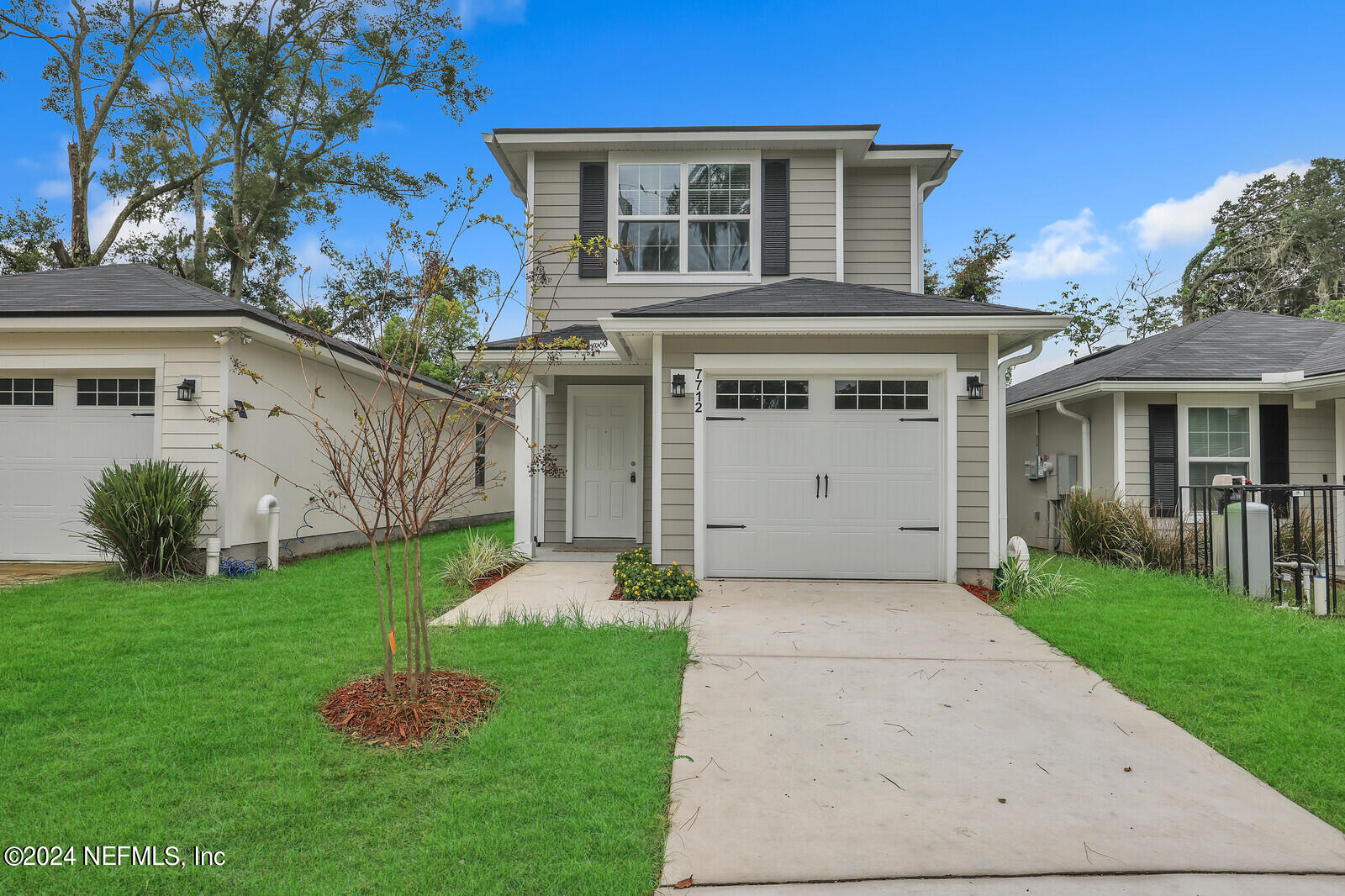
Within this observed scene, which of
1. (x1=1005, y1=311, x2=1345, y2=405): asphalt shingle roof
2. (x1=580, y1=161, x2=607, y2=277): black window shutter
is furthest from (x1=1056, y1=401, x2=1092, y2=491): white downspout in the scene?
(x1=580, y1=161, x2=607, y2=277): black window shutter

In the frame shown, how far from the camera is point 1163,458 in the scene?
9445 mm

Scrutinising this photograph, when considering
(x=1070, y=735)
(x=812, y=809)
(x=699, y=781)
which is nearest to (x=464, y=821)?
(x=699, y=781)

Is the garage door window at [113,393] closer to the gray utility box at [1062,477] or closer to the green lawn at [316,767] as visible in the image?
the green lawn at [316,767]

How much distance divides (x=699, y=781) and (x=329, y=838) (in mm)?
1393

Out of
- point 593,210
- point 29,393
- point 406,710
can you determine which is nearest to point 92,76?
point 29,393

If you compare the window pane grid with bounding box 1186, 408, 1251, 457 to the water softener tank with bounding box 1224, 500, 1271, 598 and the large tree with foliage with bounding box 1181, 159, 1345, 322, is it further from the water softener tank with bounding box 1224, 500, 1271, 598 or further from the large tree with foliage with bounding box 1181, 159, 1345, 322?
the large tree with foliage with bounding box 1181, 159, 1345, 322

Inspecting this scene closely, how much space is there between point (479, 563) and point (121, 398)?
4497mm

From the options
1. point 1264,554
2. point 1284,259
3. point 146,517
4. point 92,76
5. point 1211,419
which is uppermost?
point 92,76

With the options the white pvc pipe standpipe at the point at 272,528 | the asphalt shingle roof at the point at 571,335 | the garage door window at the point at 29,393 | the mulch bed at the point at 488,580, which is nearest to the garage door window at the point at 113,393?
the garage door window at the point at 29,393

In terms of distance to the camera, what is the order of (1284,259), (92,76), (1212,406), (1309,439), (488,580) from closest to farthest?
(488,580), (1309,439), (1212,406), (92,76), (1284,259)

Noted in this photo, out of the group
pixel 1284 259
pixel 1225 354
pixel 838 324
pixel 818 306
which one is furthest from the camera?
pixel 1284 259

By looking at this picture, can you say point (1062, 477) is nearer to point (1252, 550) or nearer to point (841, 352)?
point (1252, 550)

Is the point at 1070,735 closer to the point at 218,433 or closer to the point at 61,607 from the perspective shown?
the point at 61,607

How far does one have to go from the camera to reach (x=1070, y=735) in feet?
11.6
